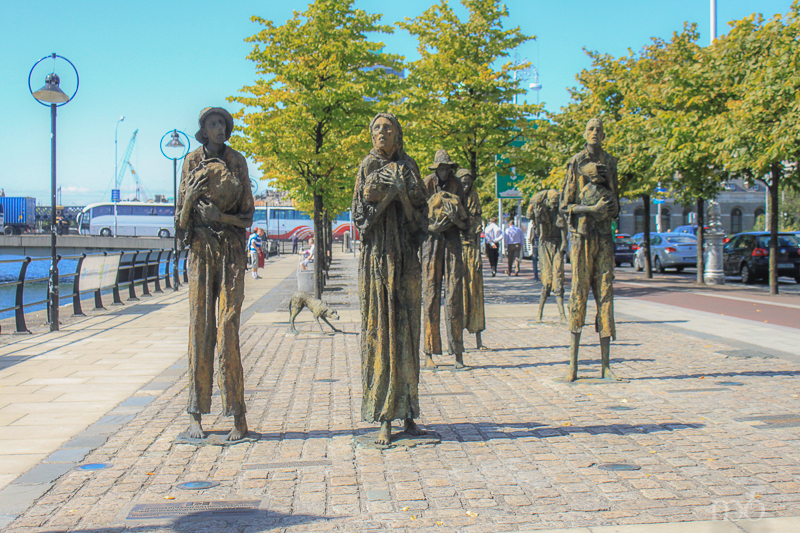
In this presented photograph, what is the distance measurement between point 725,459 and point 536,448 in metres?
1.20

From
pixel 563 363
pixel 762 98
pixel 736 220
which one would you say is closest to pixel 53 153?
pixel 563 363

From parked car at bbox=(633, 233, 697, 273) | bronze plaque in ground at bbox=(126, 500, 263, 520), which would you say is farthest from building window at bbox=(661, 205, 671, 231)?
bronze plaque in ground at bbox=(126, 500, 263, 520)

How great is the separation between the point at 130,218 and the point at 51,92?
207ft

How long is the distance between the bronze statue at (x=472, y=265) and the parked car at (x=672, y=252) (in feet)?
70.5

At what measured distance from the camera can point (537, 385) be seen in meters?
7.33

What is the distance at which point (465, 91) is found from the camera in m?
18.4

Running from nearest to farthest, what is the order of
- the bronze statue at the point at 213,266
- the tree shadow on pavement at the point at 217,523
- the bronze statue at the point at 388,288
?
the tree shadow on pavement at the point at 217,523 < the bronze statue at the point at 388,288 < the bronze statue at the point at 213,266

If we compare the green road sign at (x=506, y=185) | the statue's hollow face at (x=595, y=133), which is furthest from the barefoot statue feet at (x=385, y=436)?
the green road sign at (x=506, y=185)

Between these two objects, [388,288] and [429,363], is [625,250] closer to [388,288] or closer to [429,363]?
[429,363]

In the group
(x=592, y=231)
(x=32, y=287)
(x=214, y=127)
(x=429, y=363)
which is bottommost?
(x=32, y=287)

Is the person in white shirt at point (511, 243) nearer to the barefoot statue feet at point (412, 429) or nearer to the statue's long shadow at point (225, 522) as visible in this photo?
the barefoot statue feet at point (412, 429)

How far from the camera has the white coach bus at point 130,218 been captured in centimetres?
7219

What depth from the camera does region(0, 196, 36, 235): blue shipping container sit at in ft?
232

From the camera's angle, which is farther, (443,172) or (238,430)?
(443,172)
